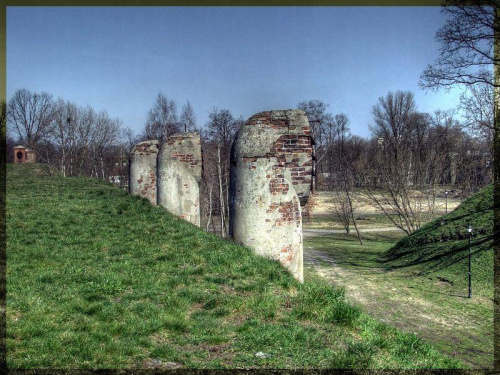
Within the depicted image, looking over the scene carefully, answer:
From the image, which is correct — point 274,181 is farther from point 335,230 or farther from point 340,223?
point 340,223

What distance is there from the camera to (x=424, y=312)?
1249 cm

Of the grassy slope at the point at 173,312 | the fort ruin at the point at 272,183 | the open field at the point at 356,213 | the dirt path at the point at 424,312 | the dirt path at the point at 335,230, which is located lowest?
the dirt path at the point at 335,230

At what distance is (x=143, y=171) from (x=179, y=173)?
282 cm

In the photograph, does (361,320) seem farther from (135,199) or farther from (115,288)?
(135,199)

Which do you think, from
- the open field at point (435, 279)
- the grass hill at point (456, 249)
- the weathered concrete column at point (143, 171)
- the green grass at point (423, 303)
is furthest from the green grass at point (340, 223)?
the weathered concrete column at point (143, 171)

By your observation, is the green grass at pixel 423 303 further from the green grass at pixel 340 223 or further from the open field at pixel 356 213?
the open field at pixel 356 213

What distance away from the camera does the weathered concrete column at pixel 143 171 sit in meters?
14.6

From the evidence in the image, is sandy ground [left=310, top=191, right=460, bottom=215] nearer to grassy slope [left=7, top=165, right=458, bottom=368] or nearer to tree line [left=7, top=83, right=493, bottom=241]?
tree line [left=7, top=83, right=493, bottom=241]

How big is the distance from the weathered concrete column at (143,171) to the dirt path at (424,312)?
770 centimetres

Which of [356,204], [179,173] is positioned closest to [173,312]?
[179,173]

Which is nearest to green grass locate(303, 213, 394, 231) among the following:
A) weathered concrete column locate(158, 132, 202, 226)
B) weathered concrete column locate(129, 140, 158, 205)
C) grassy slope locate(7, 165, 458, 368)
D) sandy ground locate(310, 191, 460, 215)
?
sandy ground locate(310, 191, 460, 215)

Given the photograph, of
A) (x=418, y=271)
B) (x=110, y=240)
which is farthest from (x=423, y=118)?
(x=110, y=240)

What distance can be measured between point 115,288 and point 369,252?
20.0 metres

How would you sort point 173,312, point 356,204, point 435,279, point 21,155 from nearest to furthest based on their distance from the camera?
1. point 173,312
2. point 435,279
3. point 356,204
4. point 21,155
